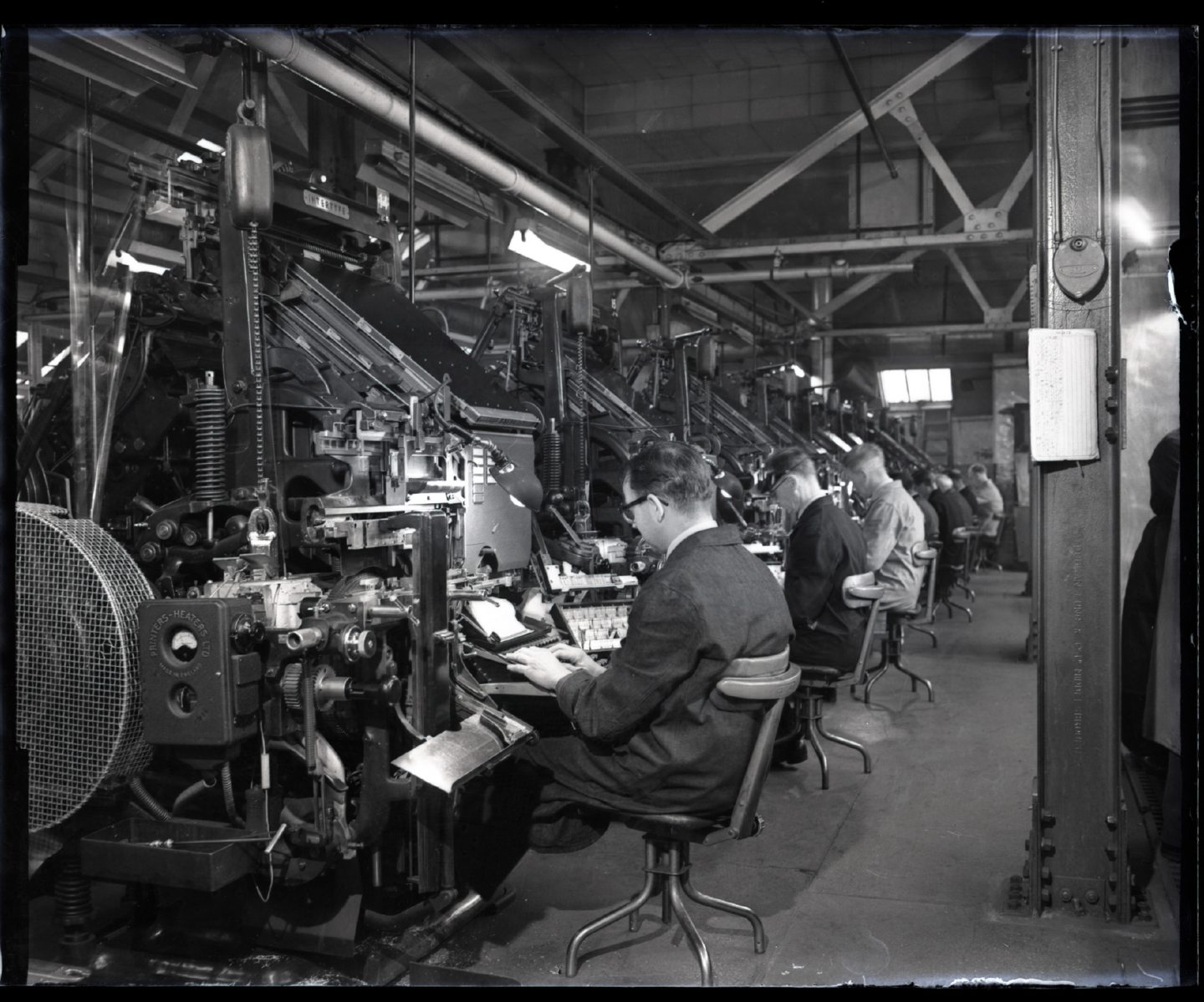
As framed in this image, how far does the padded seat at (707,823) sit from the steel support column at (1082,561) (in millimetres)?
1110

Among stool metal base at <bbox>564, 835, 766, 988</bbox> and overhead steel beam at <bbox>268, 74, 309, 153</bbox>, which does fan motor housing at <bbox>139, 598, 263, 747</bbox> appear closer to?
stool metal base at <bbox>564, 835, 766, 988</bbox>

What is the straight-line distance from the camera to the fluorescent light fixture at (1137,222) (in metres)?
5.28

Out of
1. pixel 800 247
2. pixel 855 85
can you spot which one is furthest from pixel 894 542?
pixel 800 247

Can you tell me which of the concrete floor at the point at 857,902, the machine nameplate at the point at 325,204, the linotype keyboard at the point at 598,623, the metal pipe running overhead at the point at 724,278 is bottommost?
the concrete floor at the point at 857,902

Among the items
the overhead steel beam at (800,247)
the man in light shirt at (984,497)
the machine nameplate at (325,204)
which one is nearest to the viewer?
the machine nameplate at (325,204)

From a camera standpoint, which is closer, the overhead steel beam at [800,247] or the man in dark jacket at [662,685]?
the man in dark jacket at [662,685]

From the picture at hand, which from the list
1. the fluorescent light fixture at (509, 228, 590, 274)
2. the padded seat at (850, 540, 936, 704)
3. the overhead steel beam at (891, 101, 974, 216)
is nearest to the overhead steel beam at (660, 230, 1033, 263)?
the overhead steel beam at (891, 101, 974, 216)

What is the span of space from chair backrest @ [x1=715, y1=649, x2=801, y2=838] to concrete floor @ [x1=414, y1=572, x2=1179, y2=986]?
530mm

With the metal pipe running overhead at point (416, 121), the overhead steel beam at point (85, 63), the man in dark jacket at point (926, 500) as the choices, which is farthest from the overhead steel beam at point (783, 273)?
the overhead steel beam at point (85, 63)

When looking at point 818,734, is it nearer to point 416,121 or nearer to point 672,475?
point 672,475

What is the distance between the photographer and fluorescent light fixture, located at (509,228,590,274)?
22.9 feet

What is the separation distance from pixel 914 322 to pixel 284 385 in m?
12.5

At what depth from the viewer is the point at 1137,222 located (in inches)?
211

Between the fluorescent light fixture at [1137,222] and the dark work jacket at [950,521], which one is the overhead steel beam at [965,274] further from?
the fluorescent light fixture at [1137,222]
